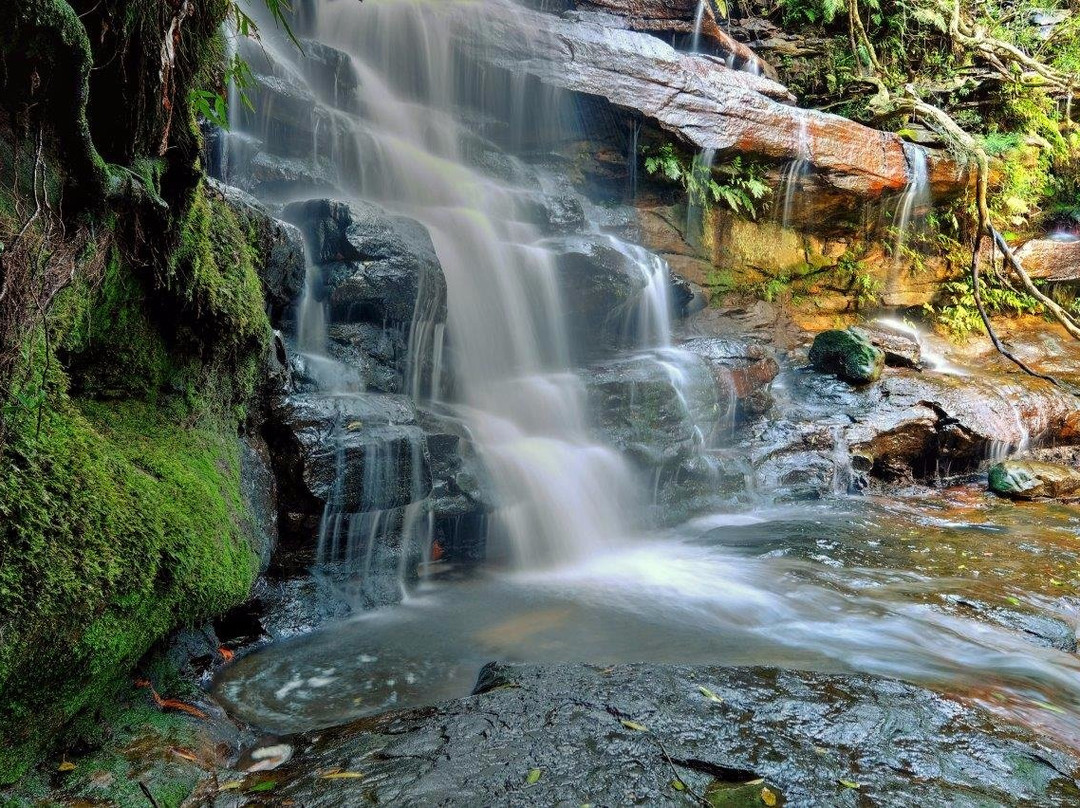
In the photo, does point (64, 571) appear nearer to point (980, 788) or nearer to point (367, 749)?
point (367, 749)

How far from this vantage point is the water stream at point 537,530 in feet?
12.2

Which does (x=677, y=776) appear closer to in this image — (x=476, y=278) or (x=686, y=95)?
(x=476, y=278)

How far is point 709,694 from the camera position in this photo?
9.05 feet

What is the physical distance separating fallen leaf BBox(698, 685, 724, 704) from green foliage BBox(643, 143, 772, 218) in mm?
9541

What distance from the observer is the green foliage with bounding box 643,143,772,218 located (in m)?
10.8

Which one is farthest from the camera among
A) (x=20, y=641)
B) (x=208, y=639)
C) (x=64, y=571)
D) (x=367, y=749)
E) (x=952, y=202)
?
(x=952, y=202)

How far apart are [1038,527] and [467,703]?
6951 millimetres

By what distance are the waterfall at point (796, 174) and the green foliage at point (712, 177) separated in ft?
1.21

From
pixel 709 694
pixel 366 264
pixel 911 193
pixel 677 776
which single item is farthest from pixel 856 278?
pixel 677 776

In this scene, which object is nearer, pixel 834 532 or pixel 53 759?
pixel 53 759

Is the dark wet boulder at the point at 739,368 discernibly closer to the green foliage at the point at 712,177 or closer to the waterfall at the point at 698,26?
the green foliage at the point at 712,177

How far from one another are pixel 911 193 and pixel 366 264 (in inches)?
414

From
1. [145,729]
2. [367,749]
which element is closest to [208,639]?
[145,729]

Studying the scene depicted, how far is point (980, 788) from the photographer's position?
218 centimetres
